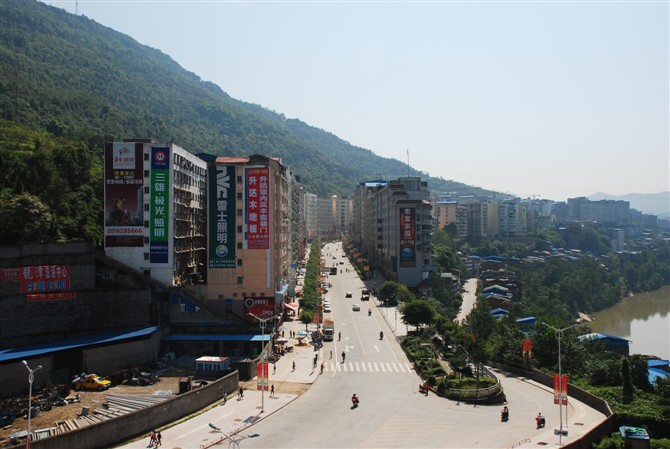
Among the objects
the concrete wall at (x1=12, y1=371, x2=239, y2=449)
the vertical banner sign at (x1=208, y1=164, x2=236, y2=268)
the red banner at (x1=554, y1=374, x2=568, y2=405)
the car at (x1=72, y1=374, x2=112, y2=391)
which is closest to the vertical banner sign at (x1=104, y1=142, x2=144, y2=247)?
the vertical banner sign at (x1=208, y1=164, x2=236, y2=268)

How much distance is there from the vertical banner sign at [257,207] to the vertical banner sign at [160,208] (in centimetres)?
764

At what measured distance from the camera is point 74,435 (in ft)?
102

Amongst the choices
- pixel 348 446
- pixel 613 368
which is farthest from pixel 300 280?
pixel 348 446

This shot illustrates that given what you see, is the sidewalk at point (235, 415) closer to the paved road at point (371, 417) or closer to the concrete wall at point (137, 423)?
the paved road at point (371, 417)

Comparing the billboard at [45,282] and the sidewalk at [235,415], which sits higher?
the billboard at [45,282]

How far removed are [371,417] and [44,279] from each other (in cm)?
3135

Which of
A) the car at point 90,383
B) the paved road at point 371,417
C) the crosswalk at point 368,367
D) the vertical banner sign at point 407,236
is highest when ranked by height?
the vertical banner sign at point 407,236

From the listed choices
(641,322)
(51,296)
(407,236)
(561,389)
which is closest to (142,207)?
(51,296)

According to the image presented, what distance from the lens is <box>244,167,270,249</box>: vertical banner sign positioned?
60844 mm

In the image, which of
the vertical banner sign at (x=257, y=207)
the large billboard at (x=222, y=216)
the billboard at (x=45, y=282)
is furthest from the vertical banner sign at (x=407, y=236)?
the billboard at (x=45, y=282)

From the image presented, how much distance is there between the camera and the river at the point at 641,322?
320 feet

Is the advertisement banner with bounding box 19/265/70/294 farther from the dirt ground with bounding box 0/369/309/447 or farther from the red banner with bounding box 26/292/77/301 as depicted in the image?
the dirt ground with bounding box 0/369/309/447

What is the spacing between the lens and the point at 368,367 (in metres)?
52.3

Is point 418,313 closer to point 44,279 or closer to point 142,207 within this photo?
point 142,207
